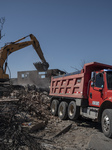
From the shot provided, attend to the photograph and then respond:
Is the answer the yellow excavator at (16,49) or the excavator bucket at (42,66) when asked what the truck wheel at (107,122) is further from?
the excavator bucket at (42,66)

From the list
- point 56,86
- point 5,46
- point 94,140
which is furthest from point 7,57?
point 94,140

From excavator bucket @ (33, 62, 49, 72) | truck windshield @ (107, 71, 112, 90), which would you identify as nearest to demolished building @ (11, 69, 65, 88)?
excavator bucket @ (33, 62, 49, 72)

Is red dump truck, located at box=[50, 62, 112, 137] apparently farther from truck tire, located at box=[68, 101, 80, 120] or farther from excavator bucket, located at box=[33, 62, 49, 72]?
excavator bucket, located at box=[33, 62, 49, 72]

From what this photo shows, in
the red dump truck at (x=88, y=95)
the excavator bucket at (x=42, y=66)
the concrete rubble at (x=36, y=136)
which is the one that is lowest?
the concrete rubble at (x=36, y=136)

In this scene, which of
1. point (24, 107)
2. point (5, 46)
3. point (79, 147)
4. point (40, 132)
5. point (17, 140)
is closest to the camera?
point (17, 140)

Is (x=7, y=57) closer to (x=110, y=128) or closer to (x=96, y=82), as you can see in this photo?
(x=96, y=82)

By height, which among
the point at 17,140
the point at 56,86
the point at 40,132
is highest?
the point at 56,86

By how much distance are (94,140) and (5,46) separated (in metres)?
10.1

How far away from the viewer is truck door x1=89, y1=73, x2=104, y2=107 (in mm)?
6268

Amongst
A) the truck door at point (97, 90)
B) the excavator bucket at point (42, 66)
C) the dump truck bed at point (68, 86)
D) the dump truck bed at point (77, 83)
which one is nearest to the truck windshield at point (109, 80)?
the truck door at point (97, 90)

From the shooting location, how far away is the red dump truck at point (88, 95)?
5.87m

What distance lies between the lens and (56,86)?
9.95 meters

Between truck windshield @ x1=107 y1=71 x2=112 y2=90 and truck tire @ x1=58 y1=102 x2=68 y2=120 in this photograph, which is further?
truck tire @ x1=58 y1=102 x2=68 y2=120

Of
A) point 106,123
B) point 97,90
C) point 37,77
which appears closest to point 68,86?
point 97,90
